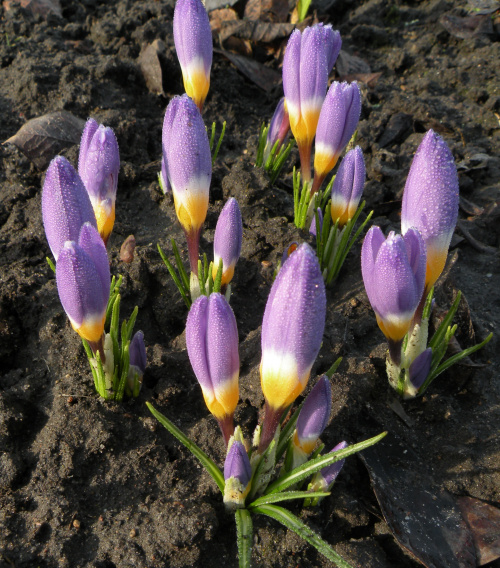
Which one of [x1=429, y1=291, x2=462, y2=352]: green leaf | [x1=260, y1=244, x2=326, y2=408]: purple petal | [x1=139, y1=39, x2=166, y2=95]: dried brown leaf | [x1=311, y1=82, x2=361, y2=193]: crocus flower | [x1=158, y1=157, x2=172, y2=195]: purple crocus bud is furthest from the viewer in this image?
[x1=139, y1=39, x2=166, y2=95]: dried brown leaf

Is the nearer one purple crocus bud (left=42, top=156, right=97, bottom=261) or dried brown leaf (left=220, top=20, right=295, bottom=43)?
purple crocus bud (left=42, top=156, right=97, bottom=261)

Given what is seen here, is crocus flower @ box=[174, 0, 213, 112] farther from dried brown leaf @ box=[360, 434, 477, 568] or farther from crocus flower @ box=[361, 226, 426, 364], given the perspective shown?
A: dried brown leaf @ box=[360, 434, 477, 568]

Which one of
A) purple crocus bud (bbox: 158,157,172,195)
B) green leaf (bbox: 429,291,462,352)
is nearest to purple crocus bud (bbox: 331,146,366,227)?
green leaf (bbox: 429,291,462,352)

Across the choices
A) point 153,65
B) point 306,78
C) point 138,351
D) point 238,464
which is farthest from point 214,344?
point 153,65

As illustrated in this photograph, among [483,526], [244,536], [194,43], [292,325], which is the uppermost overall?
[194,43]

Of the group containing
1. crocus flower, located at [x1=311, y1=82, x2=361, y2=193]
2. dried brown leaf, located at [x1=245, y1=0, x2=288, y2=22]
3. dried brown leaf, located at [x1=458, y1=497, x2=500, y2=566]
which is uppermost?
crocus flower, located at [x1=311, y1=82, x2=361, y2=193]

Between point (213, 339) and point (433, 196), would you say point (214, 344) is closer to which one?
point (213, 339)
